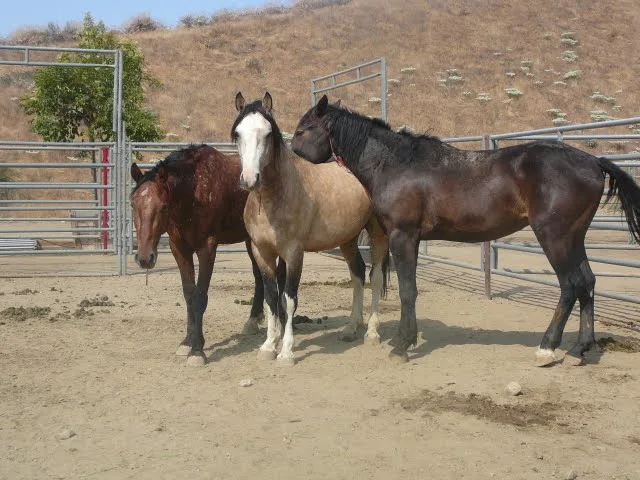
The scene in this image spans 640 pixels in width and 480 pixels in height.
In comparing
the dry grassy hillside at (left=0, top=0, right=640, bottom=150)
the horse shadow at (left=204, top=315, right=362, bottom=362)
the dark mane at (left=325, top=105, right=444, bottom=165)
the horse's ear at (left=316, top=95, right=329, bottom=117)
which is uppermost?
the dry grassy hillside at (left=0, top=0, right=640, bottom=150)

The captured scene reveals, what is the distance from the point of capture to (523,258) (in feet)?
41.4

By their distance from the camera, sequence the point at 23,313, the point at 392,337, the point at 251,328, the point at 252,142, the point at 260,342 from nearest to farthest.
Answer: the point at 252,142, the point at 260,342, the point at 392,337, the point at 251,328, the point at 23,313

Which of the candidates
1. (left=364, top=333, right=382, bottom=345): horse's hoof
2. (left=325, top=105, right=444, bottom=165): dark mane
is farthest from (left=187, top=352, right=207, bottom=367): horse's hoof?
(left=325, top=105, right=444, bottom=165): dark mane

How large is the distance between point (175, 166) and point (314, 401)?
2243 mm

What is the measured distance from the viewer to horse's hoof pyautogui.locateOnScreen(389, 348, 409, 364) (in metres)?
5.46

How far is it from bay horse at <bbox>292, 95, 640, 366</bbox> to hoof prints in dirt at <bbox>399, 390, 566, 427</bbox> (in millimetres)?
938

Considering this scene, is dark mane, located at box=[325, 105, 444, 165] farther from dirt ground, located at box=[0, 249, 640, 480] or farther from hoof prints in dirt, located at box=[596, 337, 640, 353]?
hoof prints in dirt, located at box=[596, 337, 640, 353]

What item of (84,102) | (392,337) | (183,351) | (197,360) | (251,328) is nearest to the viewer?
(197,360)

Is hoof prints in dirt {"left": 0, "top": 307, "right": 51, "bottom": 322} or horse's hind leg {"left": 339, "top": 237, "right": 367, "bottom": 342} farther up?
horse's hind leg {"left": 339, "top": 237, "right": 367, "bottom": 342}

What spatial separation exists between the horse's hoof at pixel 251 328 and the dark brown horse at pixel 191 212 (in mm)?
955

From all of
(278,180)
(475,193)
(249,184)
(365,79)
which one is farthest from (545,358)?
(365,79)

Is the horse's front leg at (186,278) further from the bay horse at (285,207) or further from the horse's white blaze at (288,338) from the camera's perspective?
the horse's white blaze at (288,338)

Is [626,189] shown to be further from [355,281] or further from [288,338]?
[288,338]

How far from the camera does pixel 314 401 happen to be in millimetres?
4527
